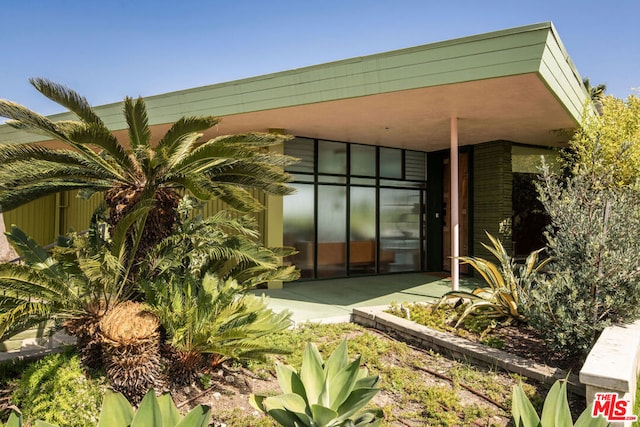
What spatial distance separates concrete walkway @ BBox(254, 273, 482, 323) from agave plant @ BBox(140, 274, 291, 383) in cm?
189

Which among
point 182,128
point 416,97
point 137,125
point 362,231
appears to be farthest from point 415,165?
point 137,125

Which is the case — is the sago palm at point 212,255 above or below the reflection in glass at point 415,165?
below

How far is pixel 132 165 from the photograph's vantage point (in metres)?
5.38

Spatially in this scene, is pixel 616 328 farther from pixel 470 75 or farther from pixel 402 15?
pixel 402 15

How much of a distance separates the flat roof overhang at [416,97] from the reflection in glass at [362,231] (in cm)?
155

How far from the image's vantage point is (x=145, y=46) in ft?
33.1

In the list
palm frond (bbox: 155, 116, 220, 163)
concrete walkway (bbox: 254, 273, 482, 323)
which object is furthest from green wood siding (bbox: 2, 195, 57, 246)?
palm frond (bbox: 155, 116, 220, 163)

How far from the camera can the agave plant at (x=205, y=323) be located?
172 inches

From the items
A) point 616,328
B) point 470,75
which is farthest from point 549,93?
point 616,328

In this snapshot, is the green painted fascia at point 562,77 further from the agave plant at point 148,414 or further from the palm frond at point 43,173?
the palm frond at point 43,173

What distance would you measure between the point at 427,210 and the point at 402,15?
637 cm

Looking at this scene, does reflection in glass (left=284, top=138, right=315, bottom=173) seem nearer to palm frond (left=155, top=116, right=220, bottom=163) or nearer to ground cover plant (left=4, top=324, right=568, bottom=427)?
palm frond (left=155, top=116, right=220, bottom=163)

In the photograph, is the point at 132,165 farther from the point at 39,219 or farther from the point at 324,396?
the point at 39,219

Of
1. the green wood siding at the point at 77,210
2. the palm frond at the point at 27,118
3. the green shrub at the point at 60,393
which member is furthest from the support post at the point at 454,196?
the green wood siding at the point at 77,210
